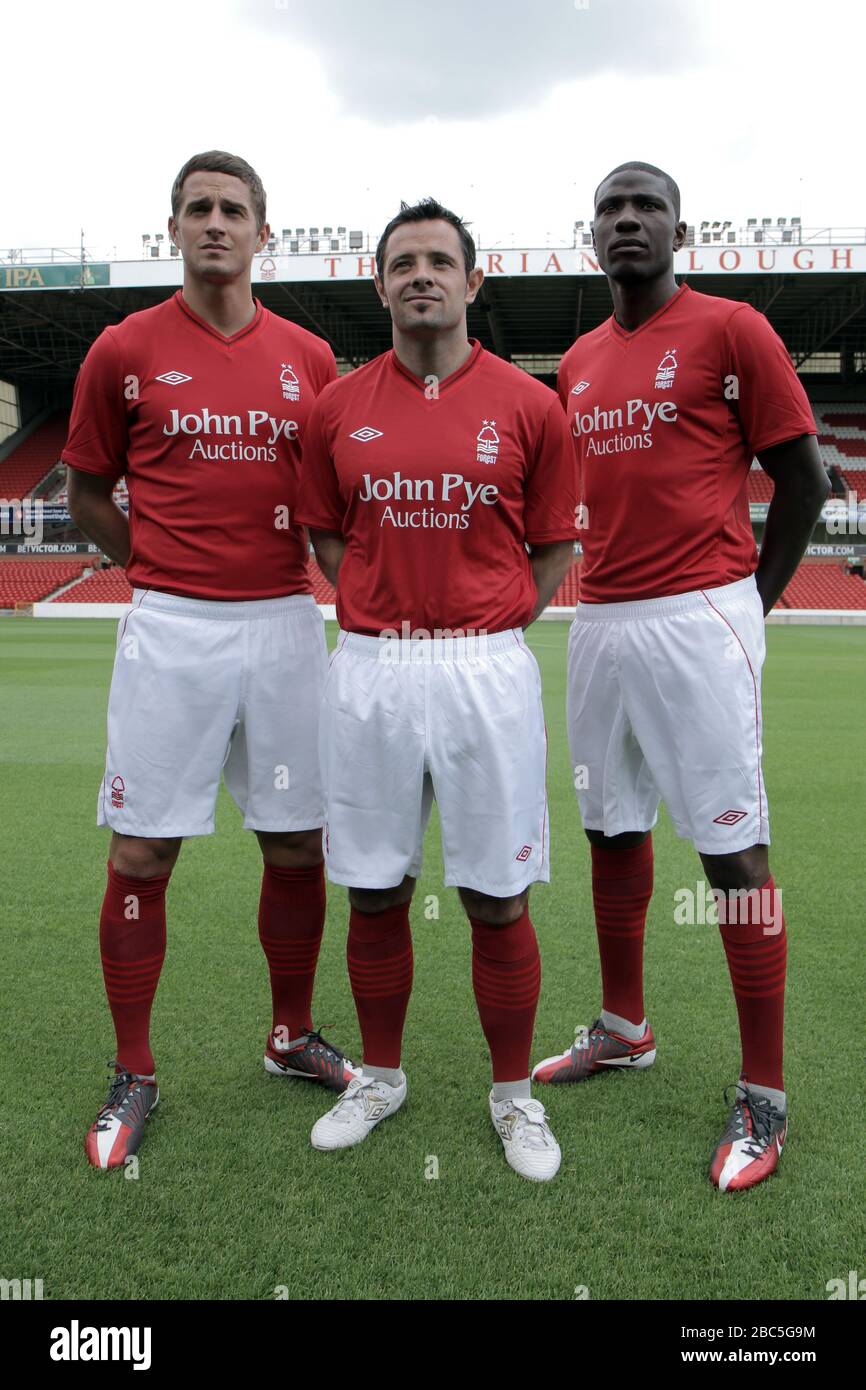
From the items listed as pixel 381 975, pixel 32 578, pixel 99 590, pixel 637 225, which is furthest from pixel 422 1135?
pixel 32 578

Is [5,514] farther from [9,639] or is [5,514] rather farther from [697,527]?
[697,527]

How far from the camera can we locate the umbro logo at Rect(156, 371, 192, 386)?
2721 mm

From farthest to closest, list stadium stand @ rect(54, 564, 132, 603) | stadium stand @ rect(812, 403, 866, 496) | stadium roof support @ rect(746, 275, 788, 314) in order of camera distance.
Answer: stadium stand @ rect(812, 403, 866, 496), stadium stand @ rect(54, 564, 132, 603), stadium roof support @ rect(746, 275, 788, 314)

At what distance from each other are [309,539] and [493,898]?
1.14m

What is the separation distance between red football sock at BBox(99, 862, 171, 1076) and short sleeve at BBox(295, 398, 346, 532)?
109 centimetres

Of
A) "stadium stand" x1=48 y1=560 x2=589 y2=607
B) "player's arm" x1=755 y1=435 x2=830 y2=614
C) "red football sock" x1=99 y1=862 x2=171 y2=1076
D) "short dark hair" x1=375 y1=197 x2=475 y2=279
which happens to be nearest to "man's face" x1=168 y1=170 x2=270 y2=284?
"short dark hair" x1=375 y1=197 x2=475 y2=279

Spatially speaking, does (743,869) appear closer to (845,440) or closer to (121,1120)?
(121,1120)

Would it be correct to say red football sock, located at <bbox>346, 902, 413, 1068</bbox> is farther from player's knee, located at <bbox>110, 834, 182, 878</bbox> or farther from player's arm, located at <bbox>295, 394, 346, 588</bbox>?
player's arm, located at <bbox>295, 394, 346, 588</bbox>

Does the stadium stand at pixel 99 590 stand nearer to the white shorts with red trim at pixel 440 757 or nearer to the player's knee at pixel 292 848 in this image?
the player's knee at pixel 292 848

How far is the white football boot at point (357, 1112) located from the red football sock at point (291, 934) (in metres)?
0.36

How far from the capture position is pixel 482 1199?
2332 millimetres

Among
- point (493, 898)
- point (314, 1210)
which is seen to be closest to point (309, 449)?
point (493, 898)

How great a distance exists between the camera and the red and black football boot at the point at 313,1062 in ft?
9.59
